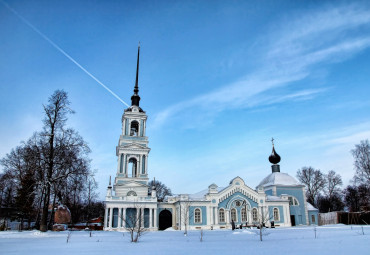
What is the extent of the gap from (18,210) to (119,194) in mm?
10534

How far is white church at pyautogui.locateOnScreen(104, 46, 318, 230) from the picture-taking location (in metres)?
32.3

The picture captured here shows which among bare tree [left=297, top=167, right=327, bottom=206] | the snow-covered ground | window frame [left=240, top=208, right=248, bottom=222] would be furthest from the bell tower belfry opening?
bare tree [left=297, top=167, right=327, bottom=206]

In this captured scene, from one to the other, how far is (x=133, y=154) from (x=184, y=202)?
8.97 metres

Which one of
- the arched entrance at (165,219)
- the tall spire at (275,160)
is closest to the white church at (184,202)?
the arched entrance at (165,219)

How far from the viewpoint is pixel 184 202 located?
33.1 m

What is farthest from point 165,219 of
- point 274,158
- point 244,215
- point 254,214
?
point 274,158

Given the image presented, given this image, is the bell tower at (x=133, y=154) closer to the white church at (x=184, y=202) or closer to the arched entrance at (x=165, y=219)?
the white church at (x=184, y=202)

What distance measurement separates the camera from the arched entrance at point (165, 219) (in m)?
35.1

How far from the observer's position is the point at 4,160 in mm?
24359

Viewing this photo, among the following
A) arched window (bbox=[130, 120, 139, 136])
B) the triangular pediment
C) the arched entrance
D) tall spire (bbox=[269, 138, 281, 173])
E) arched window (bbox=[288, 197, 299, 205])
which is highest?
arched window (bbox=[130, 120, 139, 136])

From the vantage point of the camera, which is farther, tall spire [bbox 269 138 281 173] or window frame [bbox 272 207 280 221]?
tall spire [bbox 269 138 281 173]

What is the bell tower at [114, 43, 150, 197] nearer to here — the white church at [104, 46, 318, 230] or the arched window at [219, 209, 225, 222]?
the white church at [104, 46, 318, 230]

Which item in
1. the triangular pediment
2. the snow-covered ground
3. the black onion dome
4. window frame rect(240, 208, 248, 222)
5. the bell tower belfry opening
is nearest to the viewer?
the snow-covered ground

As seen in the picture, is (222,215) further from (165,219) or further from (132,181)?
(132,181)
